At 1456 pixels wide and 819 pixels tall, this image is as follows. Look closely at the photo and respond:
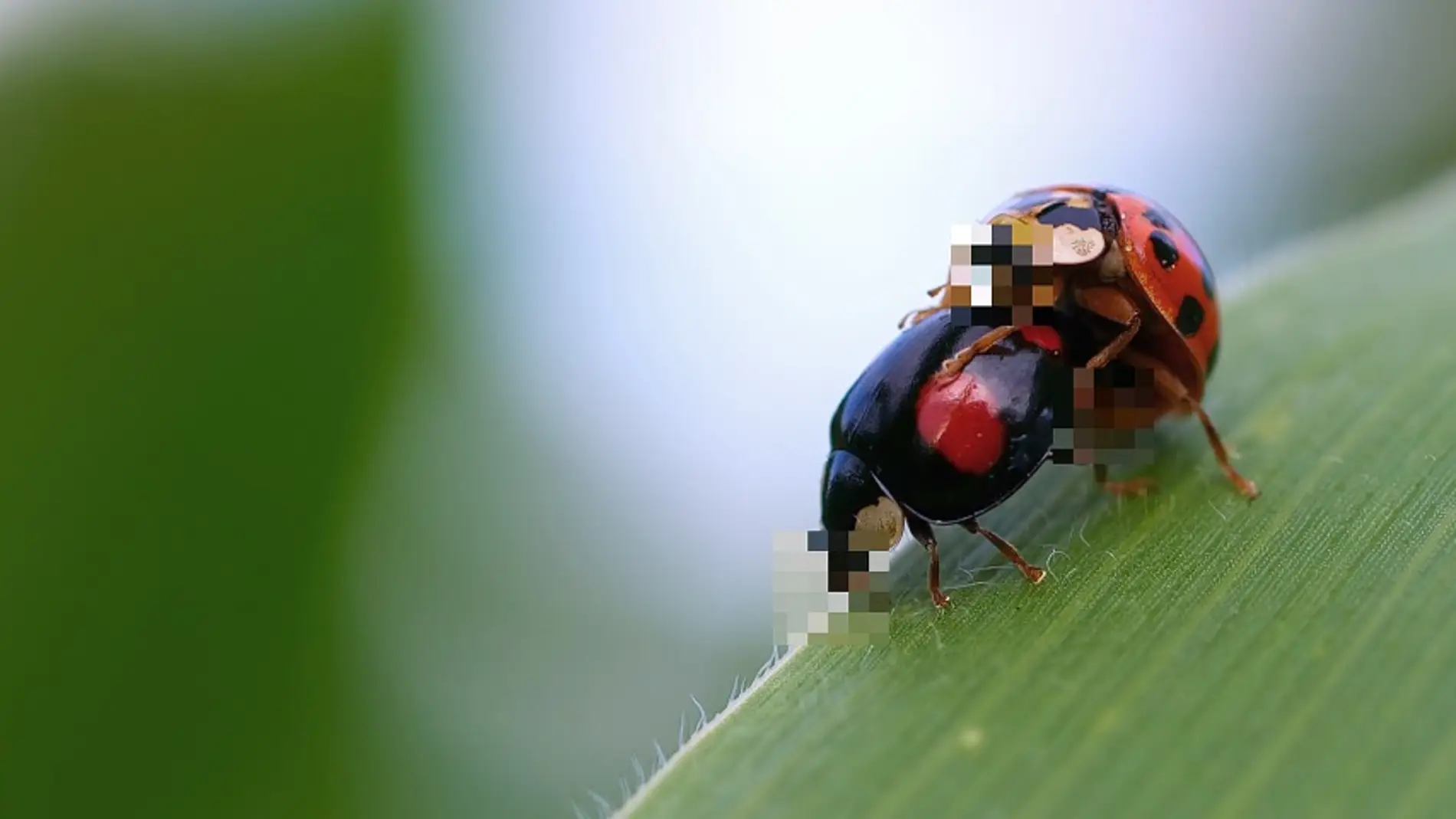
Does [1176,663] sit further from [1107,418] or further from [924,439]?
[1107,418]

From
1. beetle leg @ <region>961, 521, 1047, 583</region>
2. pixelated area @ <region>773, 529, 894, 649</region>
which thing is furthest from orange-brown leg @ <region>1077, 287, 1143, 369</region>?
pixelated area @ <region>773, 529, 894, 649</region>

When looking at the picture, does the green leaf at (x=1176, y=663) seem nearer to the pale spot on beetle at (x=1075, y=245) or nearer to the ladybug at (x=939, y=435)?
the ladybug at (x=939, y=435)

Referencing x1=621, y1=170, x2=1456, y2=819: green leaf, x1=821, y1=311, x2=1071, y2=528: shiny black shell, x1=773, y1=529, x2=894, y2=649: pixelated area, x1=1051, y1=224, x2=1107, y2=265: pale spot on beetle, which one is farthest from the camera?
x1=1051, y1=224, x2=1107, y2=265: pale spot on beetle

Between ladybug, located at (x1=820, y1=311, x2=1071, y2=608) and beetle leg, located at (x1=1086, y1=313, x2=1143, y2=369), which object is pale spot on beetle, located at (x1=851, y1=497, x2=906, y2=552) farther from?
beetle leg, located at (x1=1086, y1=313, x2=1143, y2=369)

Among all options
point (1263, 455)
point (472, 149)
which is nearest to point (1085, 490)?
point (1263, 455)

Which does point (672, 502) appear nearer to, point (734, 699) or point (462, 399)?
point (462, 399)

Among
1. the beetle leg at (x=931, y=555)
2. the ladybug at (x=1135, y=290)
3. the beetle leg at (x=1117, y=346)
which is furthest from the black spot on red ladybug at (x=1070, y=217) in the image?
the beetle leg at (x=931, y=555)
